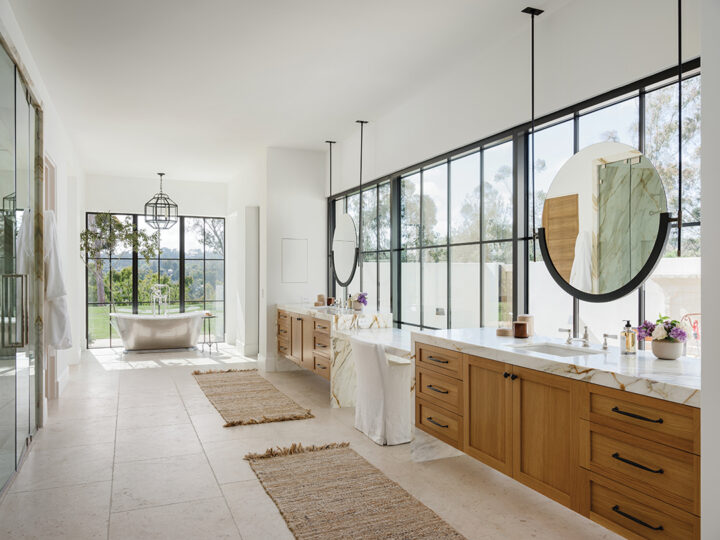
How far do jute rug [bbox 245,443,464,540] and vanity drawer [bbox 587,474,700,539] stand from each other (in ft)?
2.11

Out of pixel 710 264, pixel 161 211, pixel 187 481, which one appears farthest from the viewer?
pixel 161 211

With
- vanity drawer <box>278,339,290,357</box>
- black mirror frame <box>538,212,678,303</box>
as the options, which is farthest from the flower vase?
vanity drawer <box>278,339,290,357</box>

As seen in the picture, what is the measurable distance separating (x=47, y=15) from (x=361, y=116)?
2.85 m

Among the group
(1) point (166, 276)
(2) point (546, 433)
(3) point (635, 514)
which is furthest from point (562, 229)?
(1) point (166, 276)

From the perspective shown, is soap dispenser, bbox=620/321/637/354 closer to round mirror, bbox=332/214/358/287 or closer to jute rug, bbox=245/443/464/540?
jute rug, bbox=245/443/464/540

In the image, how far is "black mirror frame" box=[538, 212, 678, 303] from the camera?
99.3 inches

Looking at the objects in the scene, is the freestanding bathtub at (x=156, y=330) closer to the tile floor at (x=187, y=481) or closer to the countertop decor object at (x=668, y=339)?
the tile floor at (x=187, y=481)

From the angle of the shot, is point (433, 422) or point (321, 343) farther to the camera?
point (321, 343)

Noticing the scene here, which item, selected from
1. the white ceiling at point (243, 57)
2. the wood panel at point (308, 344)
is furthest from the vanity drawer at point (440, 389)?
the wood panel at point (308, 344)

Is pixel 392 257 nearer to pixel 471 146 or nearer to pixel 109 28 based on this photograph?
pixel 471 146

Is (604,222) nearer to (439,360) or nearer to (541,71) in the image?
(541,71)

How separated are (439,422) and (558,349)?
2.68ft

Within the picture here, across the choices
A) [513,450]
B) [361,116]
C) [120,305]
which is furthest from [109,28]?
[120,305]

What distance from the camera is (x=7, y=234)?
9.90 ft
